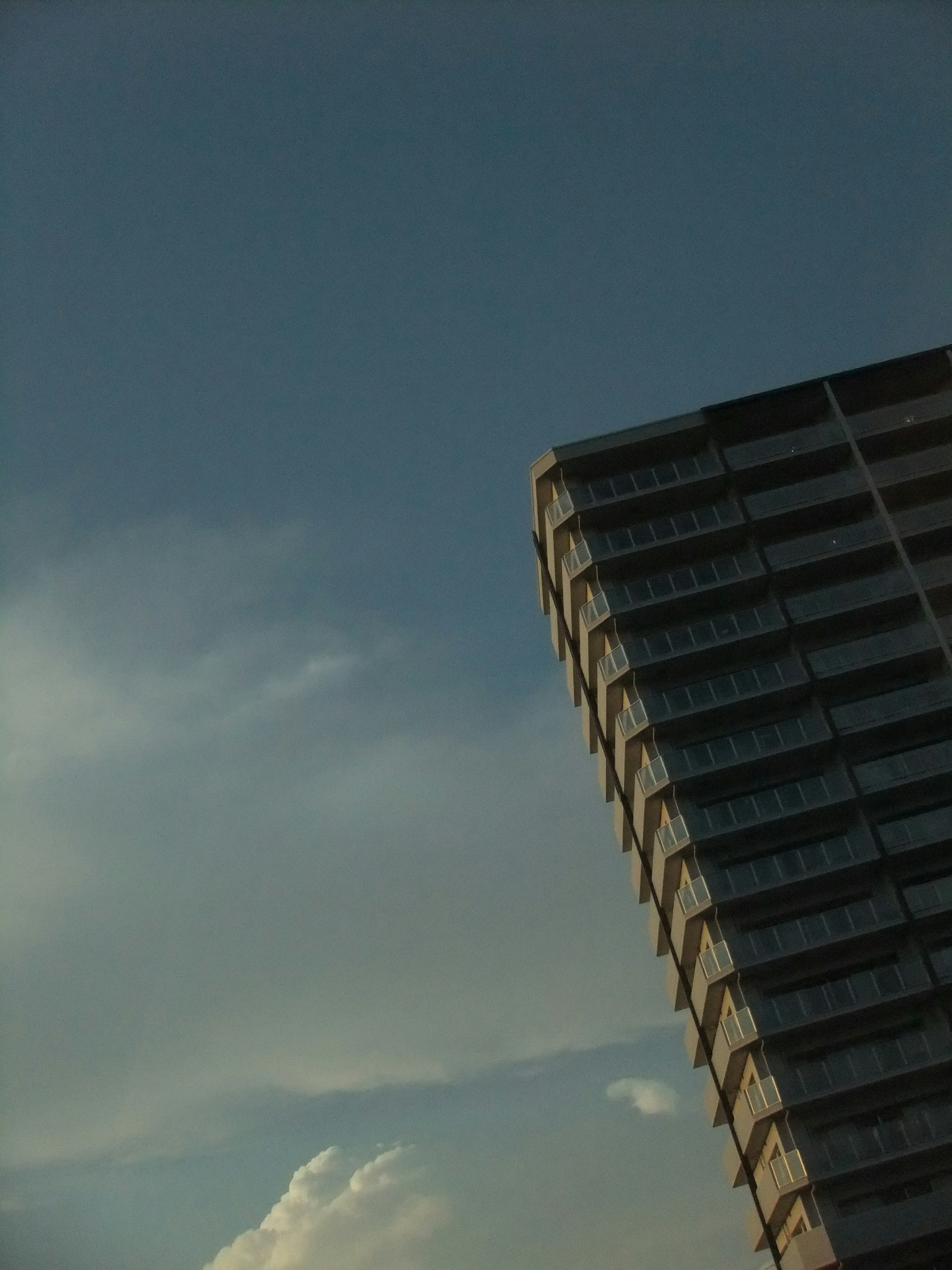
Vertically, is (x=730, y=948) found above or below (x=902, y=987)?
above

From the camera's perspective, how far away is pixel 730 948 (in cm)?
5097

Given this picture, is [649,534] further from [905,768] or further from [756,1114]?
[756,1114]

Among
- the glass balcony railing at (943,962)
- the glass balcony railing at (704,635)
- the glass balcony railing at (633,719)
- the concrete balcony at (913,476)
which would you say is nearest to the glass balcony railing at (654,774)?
the glass balcony railing at (633,719)

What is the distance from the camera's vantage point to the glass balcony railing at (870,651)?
55.6 meters

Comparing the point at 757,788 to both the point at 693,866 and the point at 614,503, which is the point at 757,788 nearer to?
the point at 693,866

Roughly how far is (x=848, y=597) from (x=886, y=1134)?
24.3 metres

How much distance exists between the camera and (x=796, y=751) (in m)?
54.2

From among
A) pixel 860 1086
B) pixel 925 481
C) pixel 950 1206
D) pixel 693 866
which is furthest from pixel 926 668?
pixel 950 1206

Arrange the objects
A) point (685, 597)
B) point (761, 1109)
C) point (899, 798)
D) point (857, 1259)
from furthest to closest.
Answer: point (685, 597) < point (899, 798) < point (761, 1109) < point (857, 1259)

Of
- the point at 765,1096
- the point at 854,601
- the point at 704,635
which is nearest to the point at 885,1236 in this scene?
the point at 765,1096

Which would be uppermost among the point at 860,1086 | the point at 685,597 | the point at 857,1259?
the point at 685,597

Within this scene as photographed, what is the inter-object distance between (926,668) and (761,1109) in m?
21.6

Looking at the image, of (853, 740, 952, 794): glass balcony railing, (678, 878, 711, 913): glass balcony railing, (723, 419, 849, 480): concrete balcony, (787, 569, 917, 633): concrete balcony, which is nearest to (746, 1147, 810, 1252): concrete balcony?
(678, 878, 711, 913): glass balcony railing

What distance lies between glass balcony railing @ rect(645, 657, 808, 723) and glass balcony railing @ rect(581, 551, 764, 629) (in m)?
4.42
